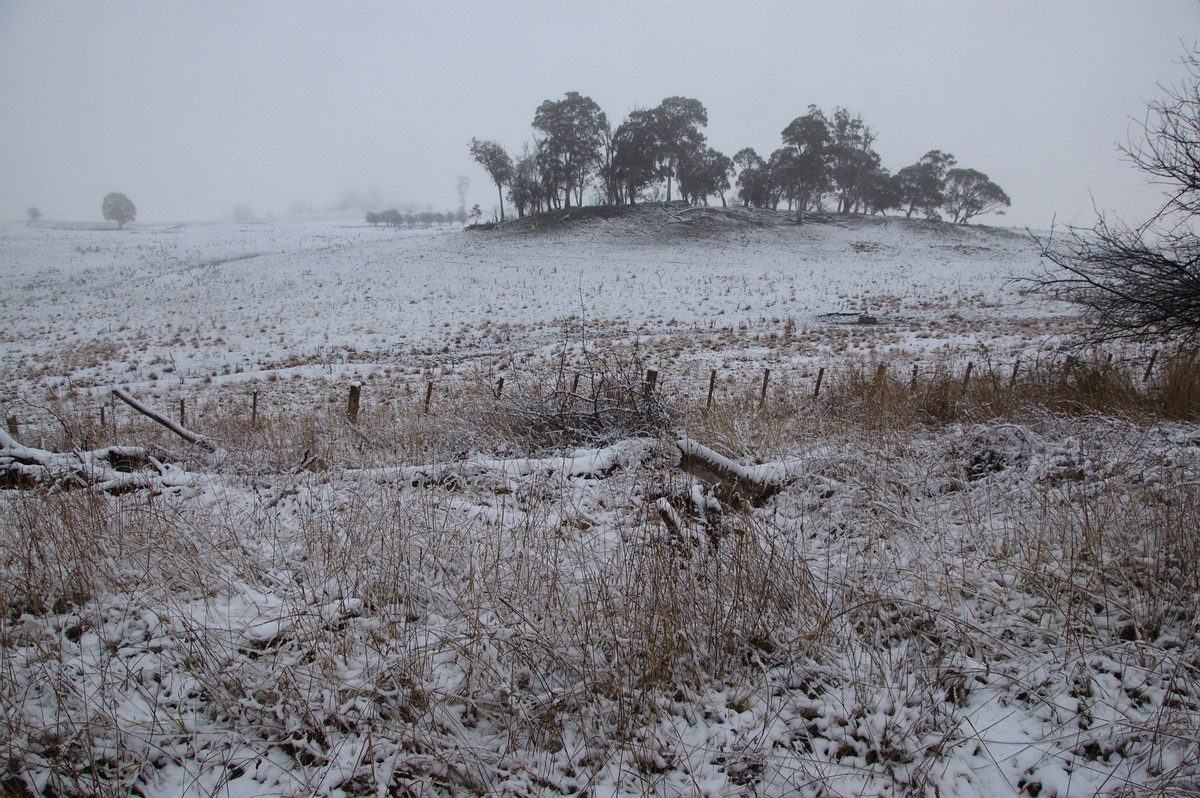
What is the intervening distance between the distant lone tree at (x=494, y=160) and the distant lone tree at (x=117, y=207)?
225 ft

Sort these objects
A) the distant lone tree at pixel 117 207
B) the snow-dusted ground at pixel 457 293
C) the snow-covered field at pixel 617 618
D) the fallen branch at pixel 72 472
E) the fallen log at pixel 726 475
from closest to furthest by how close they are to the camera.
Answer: the snow-covered field at pixel 617 618 < the fallen log at pixel 726 475 < the fallen branch at pixel 72 472 < the snow-dusted ground at pixel 457 293 < the distant lone tree at pixel 117 207

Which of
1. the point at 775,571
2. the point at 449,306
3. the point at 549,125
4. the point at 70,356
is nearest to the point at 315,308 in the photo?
the point at 449,306

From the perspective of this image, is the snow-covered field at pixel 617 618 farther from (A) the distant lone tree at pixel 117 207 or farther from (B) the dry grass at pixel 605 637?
(A) the distant lone tree at pixel 117 207

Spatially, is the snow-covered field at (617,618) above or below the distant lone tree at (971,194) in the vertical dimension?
below

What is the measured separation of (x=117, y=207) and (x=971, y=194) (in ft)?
389

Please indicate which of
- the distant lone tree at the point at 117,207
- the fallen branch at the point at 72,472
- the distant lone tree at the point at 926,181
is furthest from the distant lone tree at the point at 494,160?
the distant lone tree at the point at 117,207

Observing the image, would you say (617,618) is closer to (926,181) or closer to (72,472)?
(72,472)

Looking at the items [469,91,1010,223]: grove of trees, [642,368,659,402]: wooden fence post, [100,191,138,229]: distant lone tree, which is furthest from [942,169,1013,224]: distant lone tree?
[100,191,138,229]: distant lone tree

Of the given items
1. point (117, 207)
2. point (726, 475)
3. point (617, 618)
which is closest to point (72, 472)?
point (617, 618)

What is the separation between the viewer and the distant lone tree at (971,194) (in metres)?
52.8

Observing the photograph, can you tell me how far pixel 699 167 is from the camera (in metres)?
51.1

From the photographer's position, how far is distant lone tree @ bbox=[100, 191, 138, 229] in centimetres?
7694

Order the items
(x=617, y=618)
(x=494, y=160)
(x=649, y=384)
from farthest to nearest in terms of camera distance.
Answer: (x=494, y=160)
(x=649, y=384)
(x=617, y=618)

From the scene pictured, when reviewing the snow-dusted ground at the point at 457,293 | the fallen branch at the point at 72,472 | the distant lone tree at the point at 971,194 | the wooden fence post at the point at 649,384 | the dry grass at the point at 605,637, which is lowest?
the dry grass at the point at 605,637
